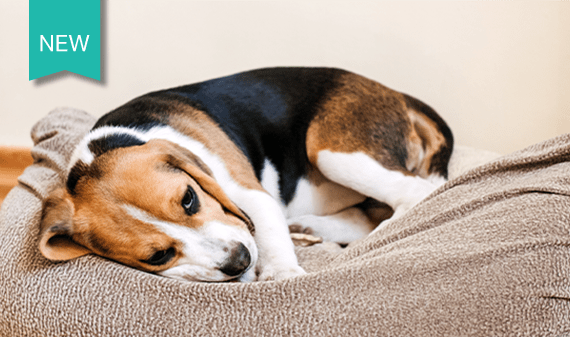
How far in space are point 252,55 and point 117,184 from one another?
7.03 ft

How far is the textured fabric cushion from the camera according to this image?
1.26 metres

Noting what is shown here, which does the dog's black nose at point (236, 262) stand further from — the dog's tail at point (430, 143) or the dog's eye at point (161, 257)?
the dog's tail at point (430, 143)

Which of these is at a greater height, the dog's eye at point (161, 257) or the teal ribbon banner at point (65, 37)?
the teal ribbon banner at point (65, 37)

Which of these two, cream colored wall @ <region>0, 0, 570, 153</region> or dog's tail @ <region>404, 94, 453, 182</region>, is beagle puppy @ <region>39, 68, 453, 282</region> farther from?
cream colored wall @ <region>0, 0, 570, 153</region>

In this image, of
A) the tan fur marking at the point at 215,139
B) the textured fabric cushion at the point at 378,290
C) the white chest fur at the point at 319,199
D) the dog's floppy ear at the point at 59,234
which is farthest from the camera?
the white chest fur at the point at 319,199

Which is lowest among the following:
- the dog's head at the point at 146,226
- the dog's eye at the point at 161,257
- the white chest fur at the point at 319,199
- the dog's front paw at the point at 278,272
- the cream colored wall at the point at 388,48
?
the white chest fur at the point at 319,199

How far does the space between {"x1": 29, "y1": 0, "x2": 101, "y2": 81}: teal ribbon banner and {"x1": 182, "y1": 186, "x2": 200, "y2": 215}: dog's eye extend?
2.46 meters

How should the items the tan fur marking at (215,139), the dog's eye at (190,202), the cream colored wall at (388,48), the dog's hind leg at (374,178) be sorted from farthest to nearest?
1. the cream colored wall at (388,48)
2. the dog's hind leg at (374,178)
3. the tan fur marking at (215,139)
4. the dog's eye at (190,202)

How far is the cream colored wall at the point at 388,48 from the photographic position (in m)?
3.20

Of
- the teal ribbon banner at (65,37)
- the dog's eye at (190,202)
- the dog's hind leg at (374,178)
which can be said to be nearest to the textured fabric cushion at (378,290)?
the dog's eye at (190,202)

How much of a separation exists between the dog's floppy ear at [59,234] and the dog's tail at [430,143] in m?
1.74

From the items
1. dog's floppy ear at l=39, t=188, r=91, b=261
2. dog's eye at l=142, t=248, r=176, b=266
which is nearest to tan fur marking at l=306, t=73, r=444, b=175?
dog's eye at l=142, t=248, r=176, b=266

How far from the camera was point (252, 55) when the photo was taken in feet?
11.3

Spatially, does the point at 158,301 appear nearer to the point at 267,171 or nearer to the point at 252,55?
the point at 267,171
